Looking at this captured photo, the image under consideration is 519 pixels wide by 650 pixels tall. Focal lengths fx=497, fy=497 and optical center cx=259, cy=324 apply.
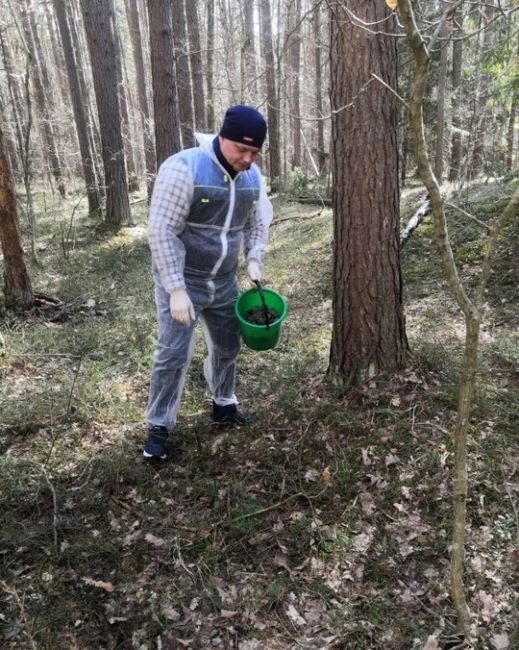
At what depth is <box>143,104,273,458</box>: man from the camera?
118 inches

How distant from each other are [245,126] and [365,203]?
3.17 ft

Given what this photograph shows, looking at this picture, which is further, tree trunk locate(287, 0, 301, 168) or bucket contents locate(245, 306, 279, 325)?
tree trunk locate(287, 0, 301, 168)

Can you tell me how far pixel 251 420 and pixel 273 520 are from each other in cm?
103

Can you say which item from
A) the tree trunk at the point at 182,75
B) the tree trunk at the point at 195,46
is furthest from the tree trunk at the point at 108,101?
the tree trunk at the point at 195,46

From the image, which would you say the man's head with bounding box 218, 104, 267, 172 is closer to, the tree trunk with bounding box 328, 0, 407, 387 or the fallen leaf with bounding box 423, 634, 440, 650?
the tree trunk with bounding box 328, 0, 407, 387

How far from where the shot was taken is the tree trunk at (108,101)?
35.4 feet

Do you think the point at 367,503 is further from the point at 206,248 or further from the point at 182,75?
the point at 182,75

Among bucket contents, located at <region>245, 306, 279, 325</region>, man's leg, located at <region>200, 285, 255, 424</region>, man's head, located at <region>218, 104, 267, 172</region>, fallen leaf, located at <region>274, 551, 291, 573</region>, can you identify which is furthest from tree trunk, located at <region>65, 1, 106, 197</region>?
fallen leaf, located at <region>274, 551, 291, 573</region>

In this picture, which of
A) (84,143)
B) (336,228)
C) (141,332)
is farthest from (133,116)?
(336,228)

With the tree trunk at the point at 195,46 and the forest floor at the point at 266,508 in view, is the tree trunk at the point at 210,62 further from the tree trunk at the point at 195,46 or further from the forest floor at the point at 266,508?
the forest floor at the point at 266,508

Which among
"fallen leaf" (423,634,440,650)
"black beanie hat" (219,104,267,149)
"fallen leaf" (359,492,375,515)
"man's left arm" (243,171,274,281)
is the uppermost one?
"black beanie hat" (219,104,267,149)

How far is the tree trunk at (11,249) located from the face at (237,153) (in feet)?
12.9

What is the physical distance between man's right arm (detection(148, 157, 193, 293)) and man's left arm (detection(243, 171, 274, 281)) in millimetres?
642

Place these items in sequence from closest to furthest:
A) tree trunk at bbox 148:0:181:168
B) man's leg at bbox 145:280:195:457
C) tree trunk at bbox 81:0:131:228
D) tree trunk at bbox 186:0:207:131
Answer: man's leg at bbox 145:280:195:457 < tree trunk at bbox 148:0:181:168 < tree trunk at bbox 81:0:131:228 < tree trunk at bbox 186:0:207:131
